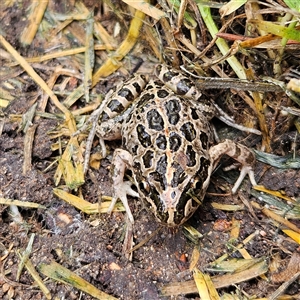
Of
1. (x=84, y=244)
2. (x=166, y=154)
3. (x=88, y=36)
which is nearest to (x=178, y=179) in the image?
(x=166, y=154)

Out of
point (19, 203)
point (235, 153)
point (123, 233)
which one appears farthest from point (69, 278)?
Answer: point (235, 153)

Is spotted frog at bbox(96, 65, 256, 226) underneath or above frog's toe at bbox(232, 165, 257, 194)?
above

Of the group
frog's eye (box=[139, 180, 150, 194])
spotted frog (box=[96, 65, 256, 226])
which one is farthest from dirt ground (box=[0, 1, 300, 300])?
frog's eye (box=[139, 180, 150, 194])

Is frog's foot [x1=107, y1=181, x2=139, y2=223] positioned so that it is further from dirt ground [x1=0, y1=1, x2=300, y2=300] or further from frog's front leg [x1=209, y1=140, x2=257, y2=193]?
frog's front leg [x1=209, y1=140, x2=257, y2=193]

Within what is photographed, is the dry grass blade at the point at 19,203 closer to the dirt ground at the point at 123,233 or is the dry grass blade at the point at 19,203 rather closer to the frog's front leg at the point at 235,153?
the dirt ground at the point at 123,233

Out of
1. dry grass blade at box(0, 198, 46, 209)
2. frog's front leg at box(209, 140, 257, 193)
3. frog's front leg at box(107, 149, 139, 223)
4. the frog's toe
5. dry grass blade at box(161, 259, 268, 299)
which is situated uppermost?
dry grass blade at box(0, 198, 46, 209)

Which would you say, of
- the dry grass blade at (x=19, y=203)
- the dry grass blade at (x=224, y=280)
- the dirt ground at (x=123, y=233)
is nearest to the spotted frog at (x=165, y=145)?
the dirt ground at (x=123, y=233)

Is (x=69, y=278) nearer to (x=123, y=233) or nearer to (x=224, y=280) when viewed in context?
(x=123, y=233)

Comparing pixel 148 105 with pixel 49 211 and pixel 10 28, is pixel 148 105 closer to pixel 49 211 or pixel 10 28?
pixel 49 211
